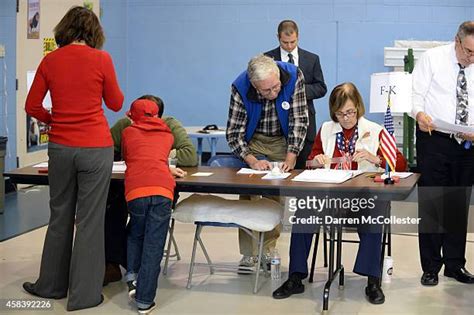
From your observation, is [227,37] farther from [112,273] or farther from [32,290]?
[32,290]

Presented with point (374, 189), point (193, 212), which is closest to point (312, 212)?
point (374, 189)

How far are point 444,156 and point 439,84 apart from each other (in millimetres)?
390

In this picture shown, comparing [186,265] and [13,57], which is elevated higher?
[13,57]

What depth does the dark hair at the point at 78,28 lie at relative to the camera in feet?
11.3

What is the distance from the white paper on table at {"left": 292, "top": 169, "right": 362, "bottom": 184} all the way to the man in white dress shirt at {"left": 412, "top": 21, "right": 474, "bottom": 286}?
0.47 m

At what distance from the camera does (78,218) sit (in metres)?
3.55

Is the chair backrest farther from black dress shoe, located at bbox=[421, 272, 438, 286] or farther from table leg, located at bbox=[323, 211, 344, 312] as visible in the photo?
black dress shoe, located at bbox=[421, 272, 438, 286]

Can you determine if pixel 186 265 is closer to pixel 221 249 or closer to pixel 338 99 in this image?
pixel 221 249

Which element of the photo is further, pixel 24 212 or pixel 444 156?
pixel 24 212

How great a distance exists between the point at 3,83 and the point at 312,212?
3887 mm

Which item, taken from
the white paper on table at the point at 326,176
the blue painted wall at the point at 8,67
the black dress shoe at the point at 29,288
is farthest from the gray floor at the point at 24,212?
the white paper on table at the point at 326,176

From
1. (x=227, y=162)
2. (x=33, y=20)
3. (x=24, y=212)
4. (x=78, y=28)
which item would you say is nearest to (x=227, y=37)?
(x=33, y=20)

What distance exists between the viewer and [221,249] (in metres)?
4.88

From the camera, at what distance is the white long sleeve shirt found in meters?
3.89
